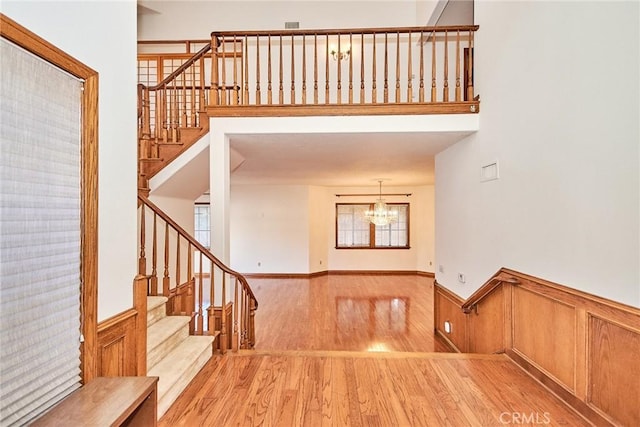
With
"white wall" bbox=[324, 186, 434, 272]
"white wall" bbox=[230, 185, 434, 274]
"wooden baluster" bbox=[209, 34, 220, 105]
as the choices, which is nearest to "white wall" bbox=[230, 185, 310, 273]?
"white wall" bbox=[230, 185, 434, 274]

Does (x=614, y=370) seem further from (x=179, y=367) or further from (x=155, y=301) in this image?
(x=155, y=301)

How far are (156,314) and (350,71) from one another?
3.01 metres

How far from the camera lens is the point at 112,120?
1.67 m

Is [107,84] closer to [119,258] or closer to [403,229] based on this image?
[119,258]

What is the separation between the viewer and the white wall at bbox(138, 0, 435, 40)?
5945 millimetres

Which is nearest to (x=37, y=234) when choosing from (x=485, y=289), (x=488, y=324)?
(x=485, y=289)

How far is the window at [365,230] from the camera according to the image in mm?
9188

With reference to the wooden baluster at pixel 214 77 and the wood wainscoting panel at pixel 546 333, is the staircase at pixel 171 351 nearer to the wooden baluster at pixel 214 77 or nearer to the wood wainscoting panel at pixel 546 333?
the wooden baluster at pixel 214 77

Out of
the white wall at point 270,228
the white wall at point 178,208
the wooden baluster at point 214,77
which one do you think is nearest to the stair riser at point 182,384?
the white wall at point 178,208

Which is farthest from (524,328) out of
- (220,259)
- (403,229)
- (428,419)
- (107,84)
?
(403,229)

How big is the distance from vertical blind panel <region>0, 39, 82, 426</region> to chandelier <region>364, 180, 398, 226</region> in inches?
276

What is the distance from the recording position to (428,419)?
207cm

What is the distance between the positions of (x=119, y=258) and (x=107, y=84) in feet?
2.85

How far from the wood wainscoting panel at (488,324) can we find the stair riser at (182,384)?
2621 millimetres
